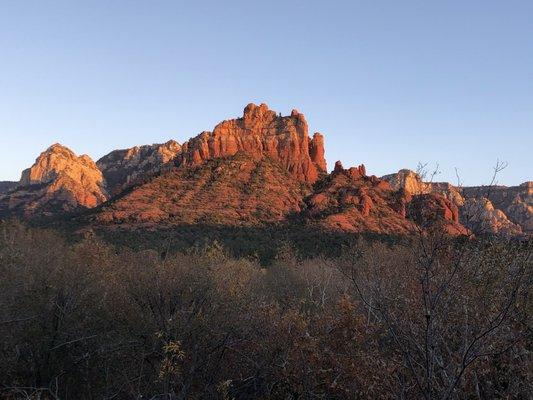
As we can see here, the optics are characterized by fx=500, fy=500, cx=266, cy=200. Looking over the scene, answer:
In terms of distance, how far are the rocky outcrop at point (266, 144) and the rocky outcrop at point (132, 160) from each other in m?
42.1

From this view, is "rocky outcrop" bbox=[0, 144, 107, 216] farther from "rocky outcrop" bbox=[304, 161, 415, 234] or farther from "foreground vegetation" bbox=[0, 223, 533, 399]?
"foreground vegetation" bbox=[0, 223, 533, 399]

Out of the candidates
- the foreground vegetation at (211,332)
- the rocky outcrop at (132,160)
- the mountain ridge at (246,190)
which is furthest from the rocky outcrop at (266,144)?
the foreground vegetation at (211,332)

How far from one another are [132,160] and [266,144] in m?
75.2

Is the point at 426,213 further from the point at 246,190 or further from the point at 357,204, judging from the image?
the point at 246,190

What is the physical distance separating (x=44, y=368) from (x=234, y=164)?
74728mm

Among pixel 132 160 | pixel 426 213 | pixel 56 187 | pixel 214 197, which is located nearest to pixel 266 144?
pixel 214 197

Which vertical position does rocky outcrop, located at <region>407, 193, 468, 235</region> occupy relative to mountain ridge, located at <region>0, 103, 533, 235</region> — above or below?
below

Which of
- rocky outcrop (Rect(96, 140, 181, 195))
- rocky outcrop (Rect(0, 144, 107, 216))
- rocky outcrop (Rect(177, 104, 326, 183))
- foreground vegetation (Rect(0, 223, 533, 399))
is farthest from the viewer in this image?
rocky outcrop (Rect(96, 140, 181, 195))

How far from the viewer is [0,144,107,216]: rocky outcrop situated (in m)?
105

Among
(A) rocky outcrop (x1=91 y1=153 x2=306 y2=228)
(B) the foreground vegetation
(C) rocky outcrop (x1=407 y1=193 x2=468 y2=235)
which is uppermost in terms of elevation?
(A) rocky outcrop (x1=91 y1=153 x2=306 y2=228)

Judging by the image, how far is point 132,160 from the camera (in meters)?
162

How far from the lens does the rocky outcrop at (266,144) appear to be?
96000mm

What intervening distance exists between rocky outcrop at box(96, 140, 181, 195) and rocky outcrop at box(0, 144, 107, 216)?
679 centimetres

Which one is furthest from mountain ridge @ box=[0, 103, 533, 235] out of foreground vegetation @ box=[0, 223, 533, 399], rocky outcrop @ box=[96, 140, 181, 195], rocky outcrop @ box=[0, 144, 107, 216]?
foreground vegetation @ box=[0, 223, 533, 399]
